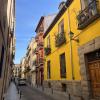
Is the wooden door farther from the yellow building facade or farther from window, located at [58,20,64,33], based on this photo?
window, located at [58,20,64,33]

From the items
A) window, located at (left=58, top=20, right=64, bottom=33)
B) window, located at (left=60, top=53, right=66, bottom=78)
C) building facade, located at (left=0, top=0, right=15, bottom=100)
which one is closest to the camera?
building facade, located at (left=0, top=0, right=15, bottom=100)

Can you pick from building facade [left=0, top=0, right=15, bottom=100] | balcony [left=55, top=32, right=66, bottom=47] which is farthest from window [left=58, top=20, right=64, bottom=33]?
building facade [left=0, top=0, right=15, bottom=100]

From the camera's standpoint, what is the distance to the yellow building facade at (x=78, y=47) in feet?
28.5

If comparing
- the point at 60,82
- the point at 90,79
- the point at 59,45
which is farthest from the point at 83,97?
the point at 59,45

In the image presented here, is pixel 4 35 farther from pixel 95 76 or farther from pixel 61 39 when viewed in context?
pixel 61 39

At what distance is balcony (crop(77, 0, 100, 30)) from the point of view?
8308 millimetres

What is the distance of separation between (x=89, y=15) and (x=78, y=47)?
2.42m

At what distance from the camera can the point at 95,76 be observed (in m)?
8.77

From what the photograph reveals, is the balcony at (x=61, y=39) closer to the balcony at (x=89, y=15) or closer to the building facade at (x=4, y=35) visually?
the balcony at (x=89, y=15)

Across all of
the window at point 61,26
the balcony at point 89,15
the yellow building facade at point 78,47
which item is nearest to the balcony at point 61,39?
the yellow building facade at point 78,47

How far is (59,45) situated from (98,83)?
250 inches

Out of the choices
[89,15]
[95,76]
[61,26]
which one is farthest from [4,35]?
[61,26]

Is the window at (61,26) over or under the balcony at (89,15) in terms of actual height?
Result: over

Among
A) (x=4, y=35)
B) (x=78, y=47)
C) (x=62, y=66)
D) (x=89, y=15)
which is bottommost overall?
(x=62, y=66)
